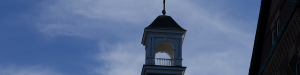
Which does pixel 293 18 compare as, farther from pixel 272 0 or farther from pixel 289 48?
pixel 272 0

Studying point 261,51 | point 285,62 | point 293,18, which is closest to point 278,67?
point 285,62

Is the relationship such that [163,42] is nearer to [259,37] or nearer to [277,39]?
[259,37]

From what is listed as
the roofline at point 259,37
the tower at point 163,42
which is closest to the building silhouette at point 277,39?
the roofline at point 259,37

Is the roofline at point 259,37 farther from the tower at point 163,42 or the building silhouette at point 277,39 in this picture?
the tower at point 163,42

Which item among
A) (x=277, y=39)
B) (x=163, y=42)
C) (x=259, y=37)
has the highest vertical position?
(x=163, y=42)

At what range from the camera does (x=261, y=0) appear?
81.2 ft

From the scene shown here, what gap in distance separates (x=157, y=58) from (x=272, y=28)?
18760 millimetres

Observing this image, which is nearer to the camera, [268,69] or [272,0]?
[268,69]

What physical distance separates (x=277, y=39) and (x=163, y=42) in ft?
79.1

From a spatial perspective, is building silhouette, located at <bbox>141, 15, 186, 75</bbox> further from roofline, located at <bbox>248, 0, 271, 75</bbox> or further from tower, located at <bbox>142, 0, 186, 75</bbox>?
roofline, located at <bbox>248, 0, 271, 75</bbox>

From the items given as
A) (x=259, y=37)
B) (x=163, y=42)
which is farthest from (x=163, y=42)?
(x=259, y=37)

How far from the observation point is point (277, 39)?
1994 centimetres

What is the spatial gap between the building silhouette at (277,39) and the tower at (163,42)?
587 inches

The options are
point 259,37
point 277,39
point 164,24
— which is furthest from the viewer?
point 164,24
